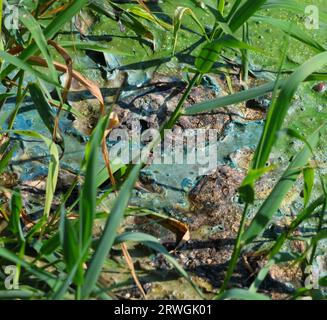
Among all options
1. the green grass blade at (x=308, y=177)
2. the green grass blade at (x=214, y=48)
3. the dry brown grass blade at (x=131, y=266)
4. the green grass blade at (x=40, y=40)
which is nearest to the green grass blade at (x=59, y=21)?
the green grass blade at (x=40, y=40)

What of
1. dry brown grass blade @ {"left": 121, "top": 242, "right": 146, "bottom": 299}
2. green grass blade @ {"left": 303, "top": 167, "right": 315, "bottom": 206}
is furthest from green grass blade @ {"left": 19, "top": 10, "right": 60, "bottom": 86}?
green grass blade @ {"left": 303, "top": 167, "right": 315, "bottom": 206}

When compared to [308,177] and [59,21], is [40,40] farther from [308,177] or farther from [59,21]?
[308,177]

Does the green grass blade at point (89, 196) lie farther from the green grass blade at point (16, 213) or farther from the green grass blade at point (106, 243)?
the green grass blade at point (16, 213)

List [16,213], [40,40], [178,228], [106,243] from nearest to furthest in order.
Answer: [106,243] < [16,213] < [40,40] < [178,228]

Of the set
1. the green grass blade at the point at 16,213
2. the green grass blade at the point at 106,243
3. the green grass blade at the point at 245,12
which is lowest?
the green grass blade at the point at 106,243

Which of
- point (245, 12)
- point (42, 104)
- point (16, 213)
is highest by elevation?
point (245, 12)

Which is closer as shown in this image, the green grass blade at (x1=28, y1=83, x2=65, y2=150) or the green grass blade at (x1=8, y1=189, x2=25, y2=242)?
the green grass blade at (x1=8, y1=189, x2=25, y2=242)

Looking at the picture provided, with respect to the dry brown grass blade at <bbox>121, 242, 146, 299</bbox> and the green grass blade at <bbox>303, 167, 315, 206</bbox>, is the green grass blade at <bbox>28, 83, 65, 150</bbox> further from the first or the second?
the green grass blade at <bbox>303, 167, 315, 206</bbox>

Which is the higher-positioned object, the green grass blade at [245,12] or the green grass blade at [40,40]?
the green grass blade at [245,12]

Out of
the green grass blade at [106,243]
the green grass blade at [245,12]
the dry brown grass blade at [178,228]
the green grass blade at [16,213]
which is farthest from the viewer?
the dry brown grass blade at [178,228]

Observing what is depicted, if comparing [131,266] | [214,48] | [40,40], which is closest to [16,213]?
[131,266]

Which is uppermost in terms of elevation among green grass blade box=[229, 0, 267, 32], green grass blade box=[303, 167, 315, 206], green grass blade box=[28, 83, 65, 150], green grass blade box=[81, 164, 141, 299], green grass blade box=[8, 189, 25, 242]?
green grass blade box=[229, 0, 267, 32]

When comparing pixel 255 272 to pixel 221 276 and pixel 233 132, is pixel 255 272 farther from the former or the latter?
pixel 233 132
